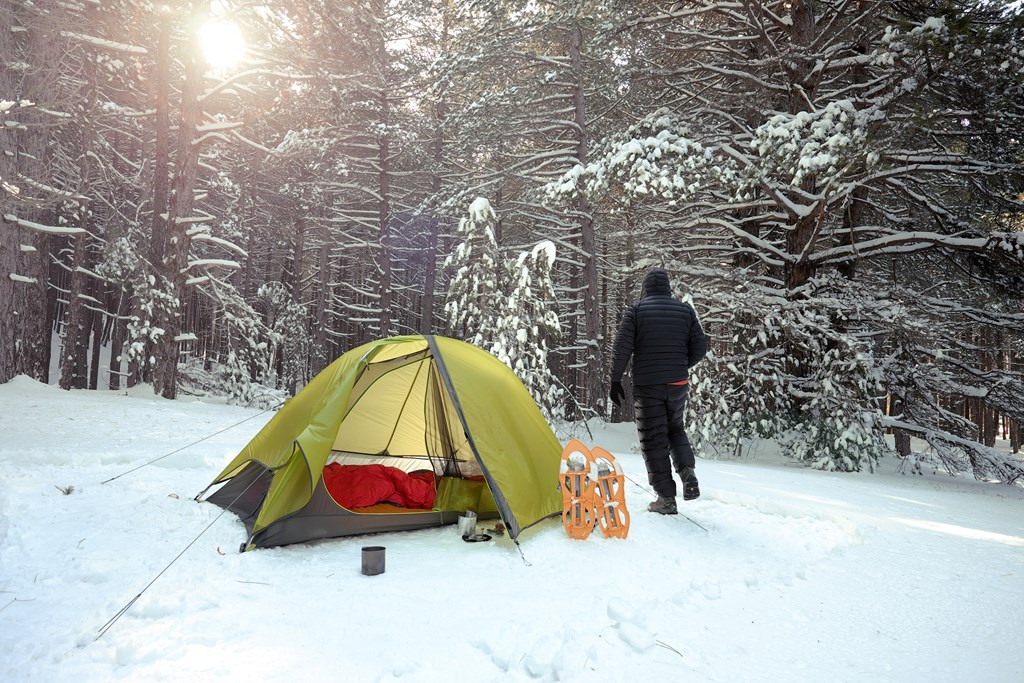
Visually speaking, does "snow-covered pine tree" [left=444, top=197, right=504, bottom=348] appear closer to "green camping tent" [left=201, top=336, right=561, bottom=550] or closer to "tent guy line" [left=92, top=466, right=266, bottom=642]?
"green camping tent" [left=201, top=336, right=561, bottom=550]

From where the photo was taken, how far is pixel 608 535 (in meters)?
3.75

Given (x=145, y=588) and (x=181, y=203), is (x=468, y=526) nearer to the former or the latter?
(x=145, y=588)

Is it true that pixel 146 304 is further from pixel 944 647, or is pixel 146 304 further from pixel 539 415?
pixel 944 647

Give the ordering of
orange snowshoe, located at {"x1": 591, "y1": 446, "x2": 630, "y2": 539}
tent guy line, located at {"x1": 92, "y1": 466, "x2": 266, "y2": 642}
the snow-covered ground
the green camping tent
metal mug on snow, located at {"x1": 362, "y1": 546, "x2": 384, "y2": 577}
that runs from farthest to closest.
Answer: orange snowshoe, located at {"x1": 591, "y1": 446, "x2": 630, "y2": 539}, the green camping tent, metal mug on snow, located at {"x1": 362, "y1": 546, "x2": 384, "y2": 577}, tent guy line, located at {"x1": 92, "y1": 466, "x2": 266, "y2": 642}, the snow-covered ground

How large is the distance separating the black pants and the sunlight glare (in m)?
9.38

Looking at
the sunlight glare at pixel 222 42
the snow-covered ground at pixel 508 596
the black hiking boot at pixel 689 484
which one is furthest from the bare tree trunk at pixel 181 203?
the black hiking boot at pixel 689 484

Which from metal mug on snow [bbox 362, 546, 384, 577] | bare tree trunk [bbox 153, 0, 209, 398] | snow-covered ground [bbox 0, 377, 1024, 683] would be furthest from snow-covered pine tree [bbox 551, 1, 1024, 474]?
bare tree trunk [bbox 153, 0, 209, 398]

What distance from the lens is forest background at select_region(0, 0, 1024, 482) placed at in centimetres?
665

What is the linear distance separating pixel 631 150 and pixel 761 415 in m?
4.02

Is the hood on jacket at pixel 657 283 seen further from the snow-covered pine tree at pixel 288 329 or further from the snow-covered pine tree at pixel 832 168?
the snow-covered pine tree at pixel 288 329

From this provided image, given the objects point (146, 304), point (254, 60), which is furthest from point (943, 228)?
point (146, 304)

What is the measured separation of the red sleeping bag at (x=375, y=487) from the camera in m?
4.26

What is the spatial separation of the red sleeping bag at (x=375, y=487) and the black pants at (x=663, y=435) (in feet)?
5.70

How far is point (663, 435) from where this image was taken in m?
4.27
